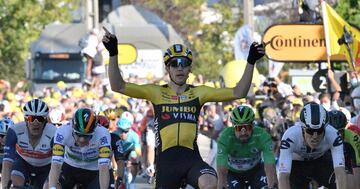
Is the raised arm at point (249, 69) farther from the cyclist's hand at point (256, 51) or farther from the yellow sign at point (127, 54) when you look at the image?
the yellow sign at point (127, 54)

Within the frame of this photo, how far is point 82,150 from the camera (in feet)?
43.8

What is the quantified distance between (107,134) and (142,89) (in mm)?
1602

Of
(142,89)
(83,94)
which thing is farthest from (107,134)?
(83,94)

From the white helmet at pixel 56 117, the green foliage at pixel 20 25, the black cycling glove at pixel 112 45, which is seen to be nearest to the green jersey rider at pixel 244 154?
the black cycling glove at pixel 112 45

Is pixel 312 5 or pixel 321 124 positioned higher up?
pixel 312 5

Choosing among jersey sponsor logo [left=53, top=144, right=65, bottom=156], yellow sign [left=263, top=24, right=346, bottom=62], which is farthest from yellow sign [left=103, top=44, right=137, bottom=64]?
jersey sponsor logo [left=53, top=144, right=65, bottom=156]

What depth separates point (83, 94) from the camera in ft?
93.5

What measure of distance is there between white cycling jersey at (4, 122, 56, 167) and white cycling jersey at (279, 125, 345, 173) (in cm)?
331

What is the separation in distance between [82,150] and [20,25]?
41770mm

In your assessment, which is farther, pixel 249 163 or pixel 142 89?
pixel 249 163

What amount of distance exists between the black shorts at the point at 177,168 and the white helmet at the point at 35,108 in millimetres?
2808

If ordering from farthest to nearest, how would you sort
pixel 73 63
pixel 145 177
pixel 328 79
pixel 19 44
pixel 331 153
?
pixel 19 44
pixel 73 63
pixel 145 177
pixel 328 79
pixel 331 153

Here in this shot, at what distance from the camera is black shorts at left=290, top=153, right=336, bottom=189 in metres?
12.9

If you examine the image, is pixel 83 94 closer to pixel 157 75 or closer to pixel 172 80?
pixel 157 75
